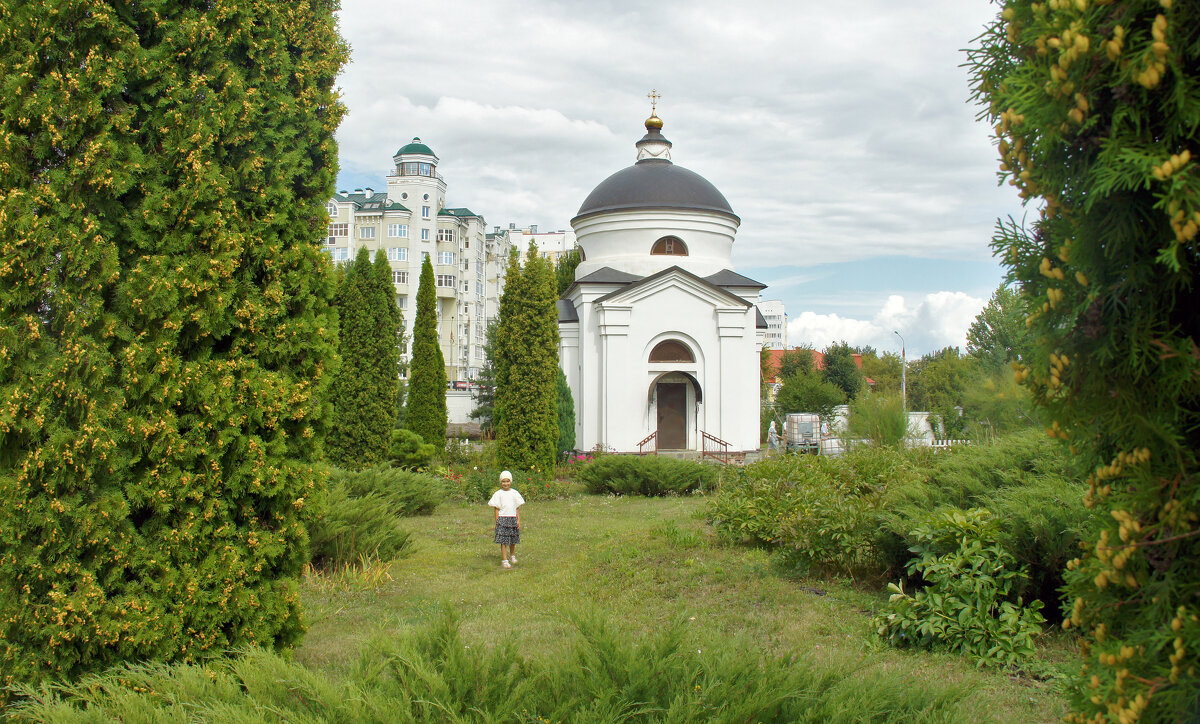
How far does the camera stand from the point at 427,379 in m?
20.0

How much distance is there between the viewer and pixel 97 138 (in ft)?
14.3

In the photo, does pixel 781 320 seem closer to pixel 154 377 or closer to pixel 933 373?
pixel 933 373

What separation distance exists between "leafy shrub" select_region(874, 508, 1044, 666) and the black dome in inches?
799

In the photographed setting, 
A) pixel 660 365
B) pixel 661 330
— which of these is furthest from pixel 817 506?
pixel 661 330

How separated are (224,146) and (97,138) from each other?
2.14 ft

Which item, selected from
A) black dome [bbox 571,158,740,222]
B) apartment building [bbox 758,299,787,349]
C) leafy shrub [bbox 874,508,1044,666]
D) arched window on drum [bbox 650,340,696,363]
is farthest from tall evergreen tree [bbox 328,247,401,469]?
apartment building [bbox 758,299,787,349]

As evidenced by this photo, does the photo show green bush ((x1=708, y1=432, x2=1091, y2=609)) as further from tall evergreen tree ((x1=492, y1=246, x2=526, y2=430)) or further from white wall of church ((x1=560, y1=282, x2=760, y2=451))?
white wall of church ((x1=560, y1=282, x2=760, y2=451))

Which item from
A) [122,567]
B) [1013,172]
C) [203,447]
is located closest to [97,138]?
[203,447]

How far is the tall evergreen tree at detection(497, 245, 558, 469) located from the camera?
17297 millimetres

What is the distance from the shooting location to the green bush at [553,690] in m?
3.20

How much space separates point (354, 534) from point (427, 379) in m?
11.8

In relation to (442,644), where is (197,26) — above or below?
above

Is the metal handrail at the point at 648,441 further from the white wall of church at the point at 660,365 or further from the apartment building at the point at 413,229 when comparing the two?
the apartment building at the point at 413,229

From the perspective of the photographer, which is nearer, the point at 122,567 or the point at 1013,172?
the point at 1013,172
